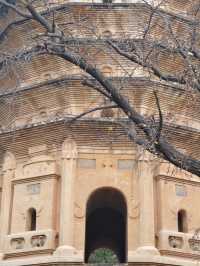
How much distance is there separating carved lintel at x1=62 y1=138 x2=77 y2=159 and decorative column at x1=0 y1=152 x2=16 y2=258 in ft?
4.09

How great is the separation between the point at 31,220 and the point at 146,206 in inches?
92.1

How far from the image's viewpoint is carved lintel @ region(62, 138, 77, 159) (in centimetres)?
1209

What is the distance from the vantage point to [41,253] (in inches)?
456

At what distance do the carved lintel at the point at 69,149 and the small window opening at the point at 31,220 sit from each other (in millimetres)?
1263

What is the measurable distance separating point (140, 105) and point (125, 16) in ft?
7.12

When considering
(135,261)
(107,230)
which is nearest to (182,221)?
(135,261)

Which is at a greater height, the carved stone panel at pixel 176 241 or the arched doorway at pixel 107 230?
the arched doorway at pixel 107 230

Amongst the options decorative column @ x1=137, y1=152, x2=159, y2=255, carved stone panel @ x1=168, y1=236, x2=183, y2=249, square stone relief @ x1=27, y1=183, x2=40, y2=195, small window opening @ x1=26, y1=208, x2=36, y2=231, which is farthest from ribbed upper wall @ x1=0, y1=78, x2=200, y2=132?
carved stone panel @ x1=168, y1=236, x2=183, y2=249

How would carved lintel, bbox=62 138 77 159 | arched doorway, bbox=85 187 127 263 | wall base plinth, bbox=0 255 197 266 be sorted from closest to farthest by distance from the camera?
wall base plinth, bbox=0 255 197 266 < carved lintel, bbox=62 138 77 159 < arched doorway, bbox=85 187 127 263

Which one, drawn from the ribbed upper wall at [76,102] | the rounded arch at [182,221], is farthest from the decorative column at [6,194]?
the rounded arch at [182,221]

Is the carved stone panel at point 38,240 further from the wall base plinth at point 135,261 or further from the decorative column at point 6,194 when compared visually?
the decorative column at point 6,194

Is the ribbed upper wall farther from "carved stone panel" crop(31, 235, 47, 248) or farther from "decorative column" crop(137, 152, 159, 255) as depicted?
"carved stone panel" crop(31, 235, 47, 248)

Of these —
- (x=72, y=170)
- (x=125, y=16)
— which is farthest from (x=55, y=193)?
(x=125, y=16)

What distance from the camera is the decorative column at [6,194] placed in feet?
40.0
